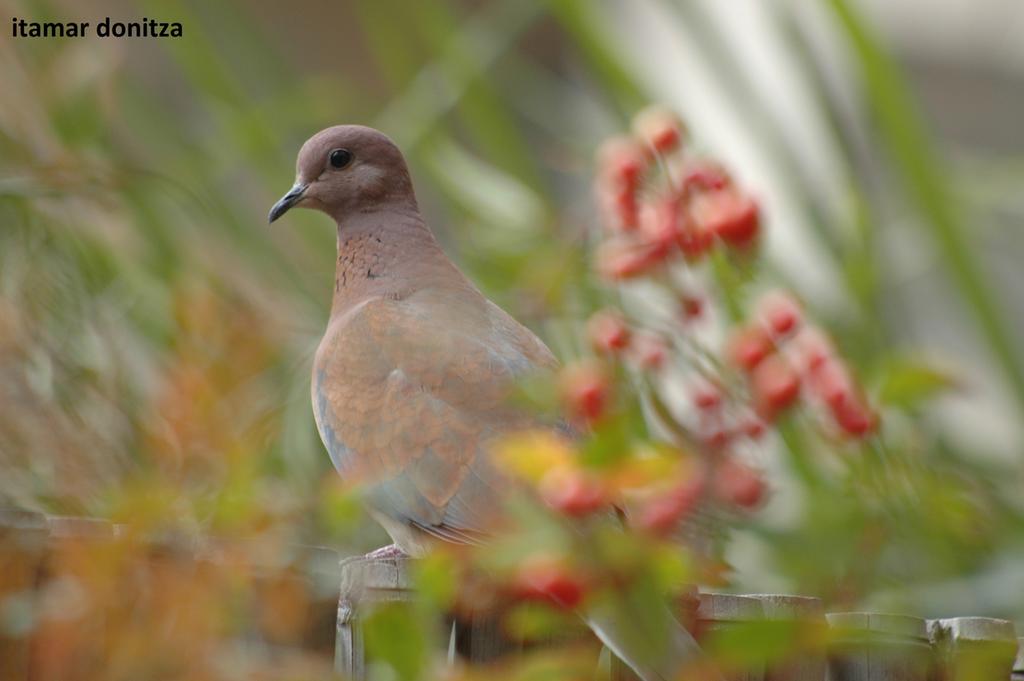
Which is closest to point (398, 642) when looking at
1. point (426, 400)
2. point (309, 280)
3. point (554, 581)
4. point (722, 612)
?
point (554, 581)

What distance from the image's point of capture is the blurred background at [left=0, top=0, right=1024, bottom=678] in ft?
4.75

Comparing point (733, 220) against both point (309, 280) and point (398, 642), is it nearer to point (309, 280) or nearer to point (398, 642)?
point (398, 642)

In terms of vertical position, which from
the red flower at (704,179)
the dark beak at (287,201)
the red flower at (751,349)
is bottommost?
the red flower at (751,349)

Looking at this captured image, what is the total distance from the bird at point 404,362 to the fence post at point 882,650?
348mm

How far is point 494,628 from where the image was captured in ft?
3.68

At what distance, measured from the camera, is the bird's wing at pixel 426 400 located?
1393mm

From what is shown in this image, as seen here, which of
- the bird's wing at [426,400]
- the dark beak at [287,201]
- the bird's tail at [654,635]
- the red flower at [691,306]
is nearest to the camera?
the bird's tail at [654,635]

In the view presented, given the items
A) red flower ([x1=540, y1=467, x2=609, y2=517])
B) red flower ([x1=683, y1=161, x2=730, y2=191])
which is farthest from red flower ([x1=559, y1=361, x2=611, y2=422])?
red flower ([x1=683, y1=161, x2=730, y2=191])

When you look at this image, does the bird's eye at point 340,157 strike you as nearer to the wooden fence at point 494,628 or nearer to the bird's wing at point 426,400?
the bird's wing at point 426,400

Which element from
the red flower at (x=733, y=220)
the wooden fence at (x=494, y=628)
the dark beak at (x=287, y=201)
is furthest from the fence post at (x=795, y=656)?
the dark beak at (x=287, y=201)

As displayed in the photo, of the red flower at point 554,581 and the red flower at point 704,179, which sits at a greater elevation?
the red flower at point 704,179

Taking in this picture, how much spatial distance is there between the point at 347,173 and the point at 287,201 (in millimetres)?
66

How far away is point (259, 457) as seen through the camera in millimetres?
1605

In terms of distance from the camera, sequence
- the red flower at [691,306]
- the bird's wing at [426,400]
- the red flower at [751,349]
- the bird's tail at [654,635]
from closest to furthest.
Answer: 1. the bird's tail at [654,635]
2. the red flower at [751,349]
3. the red flower at [691,306]
4. the bird's wing at [426,400]
